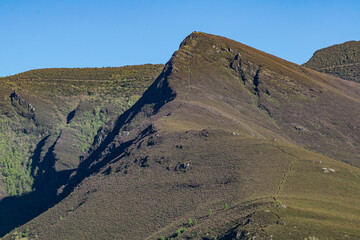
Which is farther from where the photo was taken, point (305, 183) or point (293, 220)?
point (305, 183)

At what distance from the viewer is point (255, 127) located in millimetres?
191250

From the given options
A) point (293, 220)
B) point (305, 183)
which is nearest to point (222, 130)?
point (305, 183)

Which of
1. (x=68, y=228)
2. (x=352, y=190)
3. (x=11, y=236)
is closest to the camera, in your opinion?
(x=352, y=190)

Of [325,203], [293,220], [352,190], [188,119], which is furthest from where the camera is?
[188,119]

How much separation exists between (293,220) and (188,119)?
73492 millimetres

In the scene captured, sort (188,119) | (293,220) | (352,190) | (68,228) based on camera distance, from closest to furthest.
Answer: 1. (293,220)
2. (352,190)
3. (68,228)
4. (188,119)

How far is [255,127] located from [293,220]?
81514 millimetres

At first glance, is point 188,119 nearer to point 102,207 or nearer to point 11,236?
point 102,207

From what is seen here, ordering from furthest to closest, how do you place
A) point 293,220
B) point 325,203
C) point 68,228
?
1. point 68,228
2. point 325,203
3. point 293,220

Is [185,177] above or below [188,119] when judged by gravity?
below

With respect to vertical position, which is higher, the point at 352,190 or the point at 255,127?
the point at 255,127

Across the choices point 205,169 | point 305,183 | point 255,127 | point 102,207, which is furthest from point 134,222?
point 255,127

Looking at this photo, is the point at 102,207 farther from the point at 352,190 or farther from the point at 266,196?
the point at 352,190

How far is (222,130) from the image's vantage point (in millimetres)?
164750
